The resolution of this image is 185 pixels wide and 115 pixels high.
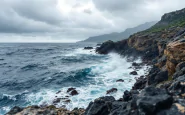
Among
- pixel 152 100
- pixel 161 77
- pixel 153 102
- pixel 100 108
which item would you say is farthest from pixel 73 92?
pixel 153 102

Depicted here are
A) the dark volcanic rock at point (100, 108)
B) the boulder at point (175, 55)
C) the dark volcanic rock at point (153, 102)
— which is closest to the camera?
the dark volcanic rock at point (153, 102)

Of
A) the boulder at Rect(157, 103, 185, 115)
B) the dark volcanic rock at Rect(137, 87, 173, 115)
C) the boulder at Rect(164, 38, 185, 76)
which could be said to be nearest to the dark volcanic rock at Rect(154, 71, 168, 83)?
the boulder at Rect(164, 38, 185, 76)

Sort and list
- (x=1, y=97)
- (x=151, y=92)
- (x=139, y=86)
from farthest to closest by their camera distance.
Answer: (x=1, y=97), (x=139, y=86), (x=151, y=92)

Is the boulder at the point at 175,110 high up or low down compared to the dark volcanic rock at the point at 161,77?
up

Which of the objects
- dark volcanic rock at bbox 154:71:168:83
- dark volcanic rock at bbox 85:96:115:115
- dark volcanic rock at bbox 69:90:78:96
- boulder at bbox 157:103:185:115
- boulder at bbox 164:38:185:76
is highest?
boulder at bbox 164:38:185:76

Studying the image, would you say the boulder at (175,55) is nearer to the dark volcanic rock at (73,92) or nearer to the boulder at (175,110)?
the boulder at (175,110)

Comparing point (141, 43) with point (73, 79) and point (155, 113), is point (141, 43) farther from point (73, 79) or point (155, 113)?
point (155, 113)

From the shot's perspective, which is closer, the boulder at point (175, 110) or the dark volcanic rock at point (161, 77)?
the boulder at point (175, 110)

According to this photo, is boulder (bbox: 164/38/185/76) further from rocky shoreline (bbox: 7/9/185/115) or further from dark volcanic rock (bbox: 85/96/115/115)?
dark volcanic rock (bbox: 85/96/115/115)

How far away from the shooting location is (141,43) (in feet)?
268

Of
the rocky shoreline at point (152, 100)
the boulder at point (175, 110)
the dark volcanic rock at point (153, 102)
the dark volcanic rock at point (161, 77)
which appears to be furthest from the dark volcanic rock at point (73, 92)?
the boulder at point (175, 110)

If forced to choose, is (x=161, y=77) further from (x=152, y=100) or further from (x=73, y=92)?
(x=152, y=100)

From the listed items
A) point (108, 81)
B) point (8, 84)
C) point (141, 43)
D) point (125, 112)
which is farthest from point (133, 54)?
point (125, 112)

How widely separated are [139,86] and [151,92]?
888 inches
